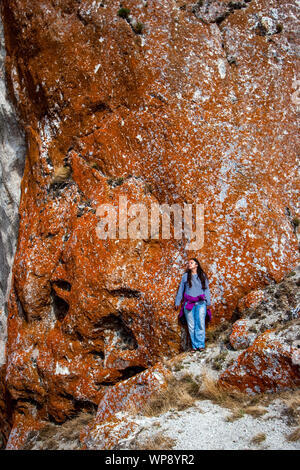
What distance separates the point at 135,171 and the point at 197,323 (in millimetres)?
3465

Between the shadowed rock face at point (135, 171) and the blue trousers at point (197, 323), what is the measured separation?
37 centimetres

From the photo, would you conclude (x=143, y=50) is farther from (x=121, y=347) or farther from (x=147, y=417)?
(x=147, y=417)

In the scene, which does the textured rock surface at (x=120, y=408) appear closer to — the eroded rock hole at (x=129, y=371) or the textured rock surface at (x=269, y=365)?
the eroded rock hole at (x=129, y=371)

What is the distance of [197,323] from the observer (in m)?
7.07

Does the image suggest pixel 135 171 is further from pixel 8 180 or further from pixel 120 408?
pixel 120 408

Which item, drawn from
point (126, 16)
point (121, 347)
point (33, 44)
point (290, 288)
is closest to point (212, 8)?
point (126, 16)

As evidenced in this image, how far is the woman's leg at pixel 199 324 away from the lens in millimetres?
6969

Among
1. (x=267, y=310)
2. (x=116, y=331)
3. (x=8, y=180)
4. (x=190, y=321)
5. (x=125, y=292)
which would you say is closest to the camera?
(x=267, y=310)

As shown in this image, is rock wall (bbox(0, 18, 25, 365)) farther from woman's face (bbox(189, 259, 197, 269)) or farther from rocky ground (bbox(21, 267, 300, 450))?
woman's face (bbox(189, 259, 197, 269))

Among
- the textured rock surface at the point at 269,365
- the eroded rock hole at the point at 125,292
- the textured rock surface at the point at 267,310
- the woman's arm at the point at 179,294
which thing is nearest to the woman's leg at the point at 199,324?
the woman's arm at the point at 179,294

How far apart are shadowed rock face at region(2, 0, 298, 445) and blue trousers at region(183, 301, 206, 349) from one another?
1.22 feet

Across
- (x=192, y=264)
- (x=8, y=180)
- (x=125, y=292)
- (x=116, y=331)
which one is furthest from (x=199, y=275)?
(x=8, y=180)

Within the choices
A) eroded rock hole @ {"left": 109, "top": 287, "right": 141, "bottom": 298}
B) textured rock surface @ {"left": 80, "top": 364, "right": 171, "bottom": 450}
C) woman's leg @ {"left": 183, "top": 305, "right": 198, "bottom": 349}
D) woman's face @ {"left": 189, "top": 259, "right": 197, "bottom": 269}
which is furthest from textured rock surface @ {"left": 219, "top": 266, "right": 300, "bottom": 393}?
eroded rock hole @ {"left": 109, "top": 287, "right": 141, "bottom": 298}

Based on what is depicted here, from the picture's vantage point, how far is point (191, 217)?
7.90 metres
